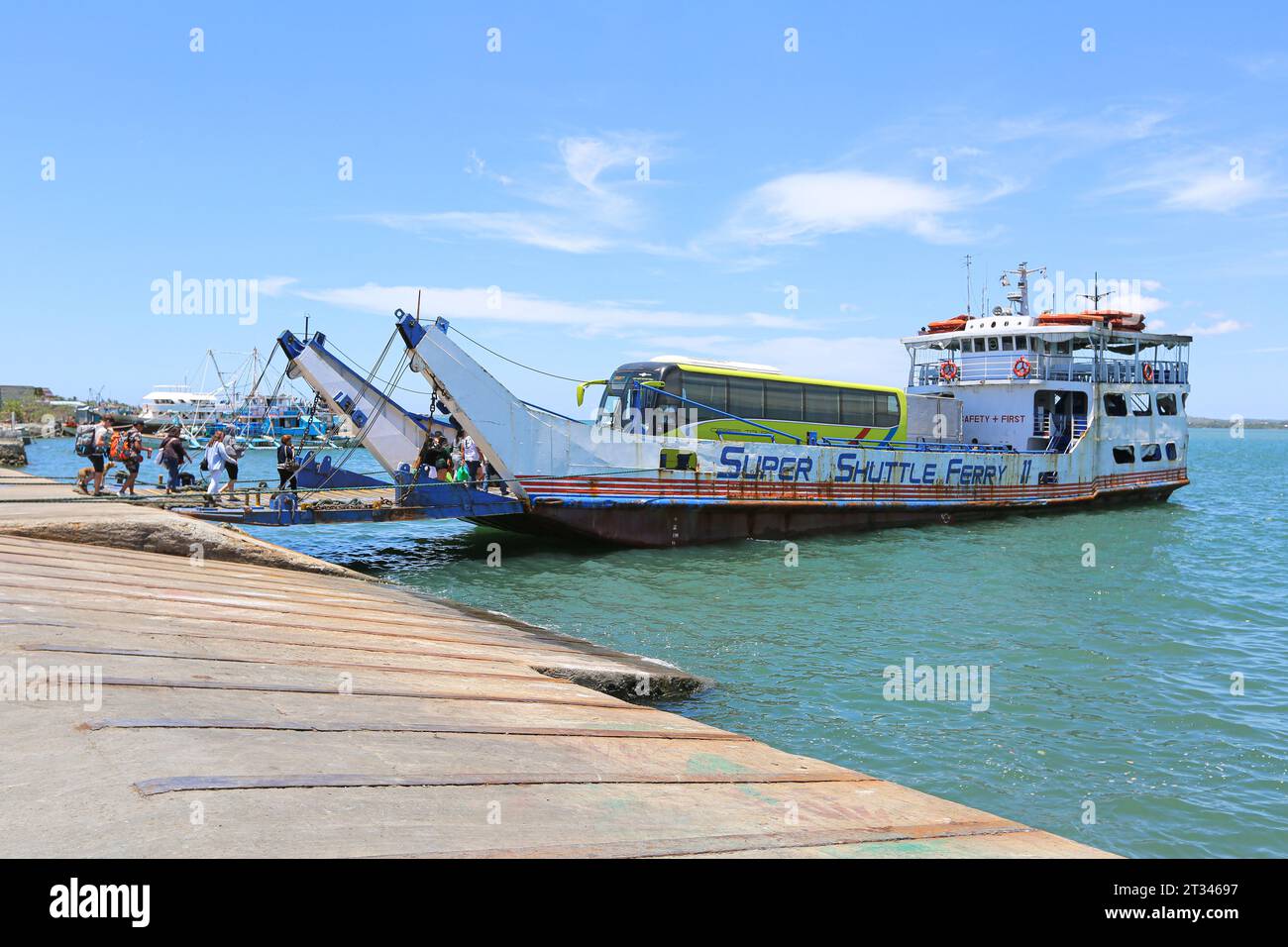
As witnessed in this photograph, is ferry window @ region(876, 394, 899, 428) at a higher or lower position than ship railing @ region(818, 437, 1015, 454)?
higher

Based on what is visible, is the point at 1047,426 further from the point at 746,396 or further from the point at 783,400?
the point at 746,396

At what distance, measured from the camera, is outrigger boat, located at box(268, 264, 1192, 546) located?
19.9 meters

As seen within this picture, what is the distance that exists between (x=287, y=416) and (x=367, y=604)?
246ft

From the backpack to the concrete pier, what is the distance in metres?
9.16

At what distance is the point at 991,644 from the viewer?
1274 cm

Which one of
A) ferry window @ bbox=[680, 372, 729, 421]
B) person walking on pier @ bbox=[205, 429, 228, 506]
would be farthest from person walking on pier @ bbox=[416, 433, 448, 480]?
ferry window @ bbox=[680, 372, 729, 421]

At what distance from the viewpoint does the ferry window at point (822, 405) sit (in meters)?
25.1

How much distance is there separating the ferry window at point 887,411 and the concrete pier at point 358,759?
20.3 metres

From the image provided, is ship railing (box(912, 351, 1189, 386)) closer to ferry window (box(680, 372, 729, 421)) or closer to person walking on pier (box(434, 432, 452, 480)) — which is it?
ferry window (box(680, 372, 729, 421))

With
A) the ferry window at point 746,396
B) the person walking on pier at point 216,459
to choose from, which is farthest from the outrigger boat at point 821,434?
the person walking on pier at point 216,459

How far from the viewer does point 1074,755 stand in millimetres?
8547

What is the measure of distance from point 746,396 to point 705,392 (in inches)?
56.6

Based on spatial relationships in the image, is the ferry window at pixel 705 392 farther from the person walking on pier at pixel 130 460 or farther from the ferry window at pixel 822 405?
the person walking on pier at pixel 130 460
